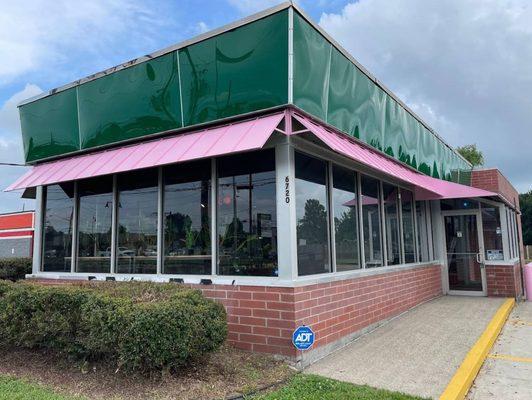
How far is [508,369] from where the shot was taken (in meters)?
6.12

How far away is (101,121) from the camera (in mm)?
8641

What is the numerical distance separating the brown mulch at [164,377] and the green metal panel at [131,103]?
3883mm

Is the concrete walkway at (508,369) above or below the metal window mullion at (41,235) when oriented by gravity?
below

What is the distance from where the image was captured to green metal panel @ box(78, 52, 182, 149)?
7551 mm

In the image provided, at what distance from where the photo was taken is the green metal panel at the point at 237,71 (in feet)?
20.4

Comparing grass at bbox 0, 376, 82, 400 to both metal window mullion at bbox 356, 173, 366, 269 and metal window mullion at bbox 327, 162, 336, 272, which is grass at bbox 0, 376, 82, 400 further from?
metal window mullion at bbox 356, 173, 366, 269

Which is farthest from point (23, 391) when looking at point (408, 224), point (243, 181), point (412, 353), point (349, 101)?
point (408, 224)

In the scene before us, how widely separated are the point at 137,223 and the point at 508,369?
6.33 meters

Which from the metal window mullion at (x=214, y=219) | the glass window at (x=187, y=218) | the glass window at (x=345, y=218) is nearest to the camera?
the metal window mullion at (x=214, y=219)

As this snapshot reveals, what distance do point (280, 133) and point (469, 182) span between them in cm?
1055

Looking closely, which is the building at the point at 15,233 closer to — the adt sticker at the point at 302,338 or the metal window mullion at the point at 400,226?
the metal window mullion at the point at 400,226

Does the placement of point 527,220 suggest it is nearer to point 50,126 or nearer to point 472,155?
point 472,155

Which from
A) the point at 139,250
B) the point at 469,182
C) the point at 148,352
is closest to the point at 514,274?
the point at 469,182

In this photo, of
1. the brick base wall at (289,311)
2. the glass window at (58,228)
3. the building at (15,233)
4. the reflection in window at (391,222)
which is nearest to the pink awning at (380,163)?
the reflection in window at (391,222)
